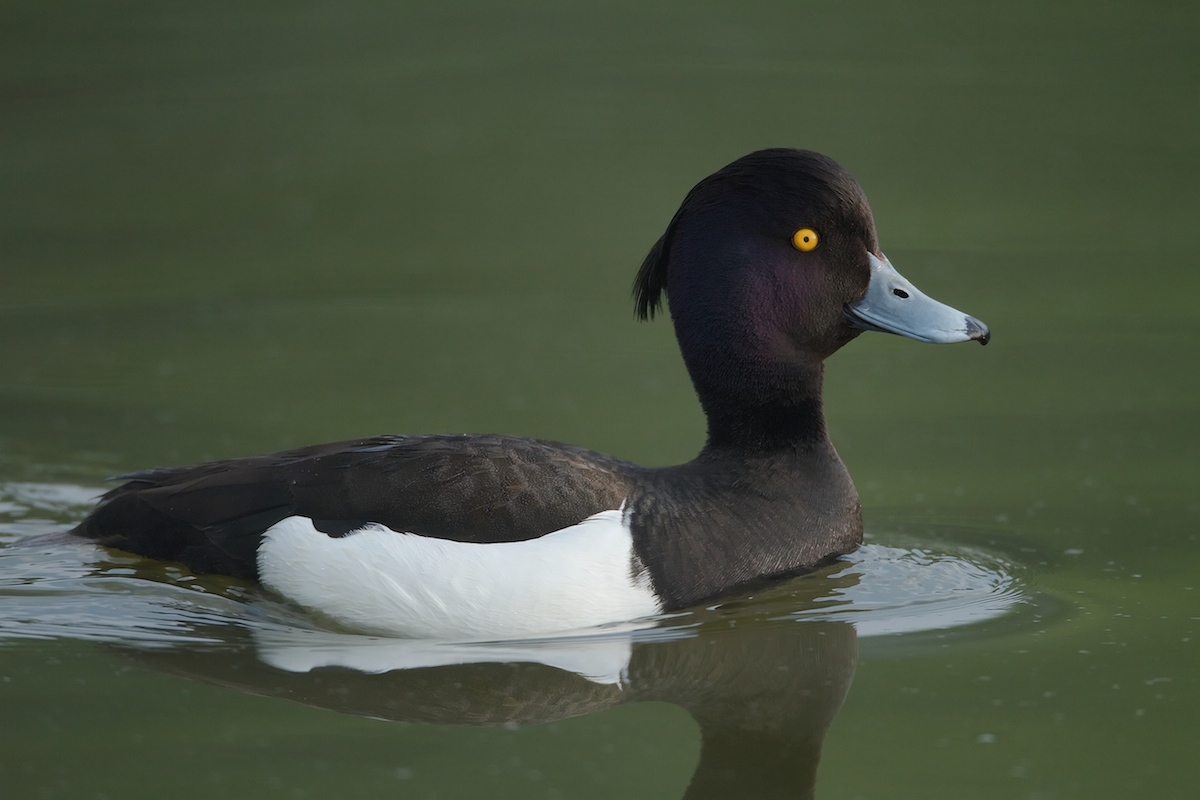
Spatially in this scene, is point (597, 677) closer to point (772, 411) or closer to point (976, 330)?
point (772, 411)

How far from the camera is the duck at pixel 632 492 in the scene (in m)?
5.47

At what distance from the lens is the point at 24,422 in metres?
8.05

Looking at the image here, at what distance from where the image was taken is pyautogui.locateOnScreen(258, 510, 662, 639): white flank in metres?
5.42

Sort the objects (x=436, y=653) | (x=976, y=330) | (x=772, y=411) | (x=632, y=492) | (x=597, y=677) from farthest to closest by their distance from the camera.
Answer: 1. (x=772, y=411)
2. (x=976, y=330)
3. (x=632, y=492)
4. (x=436, y=653)
5. (x=597, y=677)

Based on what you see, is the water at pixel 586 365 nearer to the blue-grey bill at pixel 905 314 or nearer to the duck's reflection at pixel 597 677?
the duck's reflection at pixel 597 677

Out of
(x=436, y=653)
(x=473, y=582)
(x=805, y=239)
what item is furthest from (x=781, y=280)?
(x=436, y=653)

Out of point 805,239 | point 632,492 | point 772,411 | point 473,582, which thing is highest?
point 805,239

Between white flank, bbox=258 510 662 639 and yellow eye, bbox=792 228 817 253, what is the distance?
4.04 ft

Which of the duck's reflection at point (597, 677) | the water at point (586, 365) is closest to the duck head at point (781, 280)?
the water at point (586, 365)

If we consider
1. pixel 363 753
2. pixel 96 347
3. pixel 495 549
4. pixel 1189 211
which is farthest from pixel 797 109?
pixel 363 753

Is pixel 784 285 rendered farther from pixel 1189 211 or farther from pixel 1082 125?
pixel 1082 125

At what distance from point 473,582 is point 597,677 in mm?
544

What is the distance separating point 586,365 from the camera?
8.69 meters

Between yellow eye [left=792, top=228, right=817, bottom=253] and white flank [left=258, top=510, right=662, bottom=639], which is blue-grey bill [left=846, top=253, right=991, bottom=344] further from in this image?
white flank [left=258, top=510, right=662, bottom=639]
